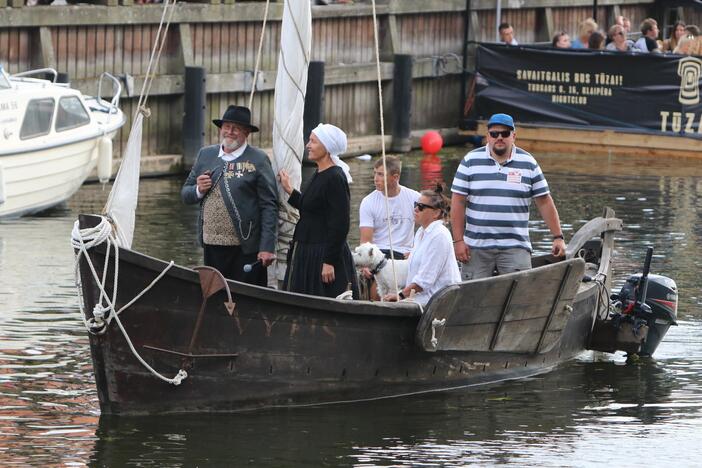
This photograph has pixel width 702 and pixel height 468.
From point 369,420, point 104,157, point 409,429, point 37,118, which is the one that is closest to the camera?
point 409,429

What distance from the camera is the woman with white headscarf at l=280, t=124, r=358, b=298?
35.6 ft

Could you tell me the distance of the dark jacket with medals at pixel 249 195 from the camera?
1101 centimetres

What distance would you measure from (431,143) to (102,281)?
1724 centimetres

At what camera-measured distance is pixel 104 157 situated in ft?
65.9

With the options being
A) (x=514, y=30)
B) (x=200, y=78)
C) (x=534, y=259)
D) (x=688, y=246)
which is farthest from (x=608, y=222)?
(x=514, y=30)

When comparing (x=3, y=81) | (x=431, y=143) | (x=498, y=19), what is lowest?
(x=431, y=143)

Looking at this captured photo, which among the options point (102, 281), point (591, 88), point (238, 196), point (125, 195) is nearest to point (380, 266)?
point (238, 196)

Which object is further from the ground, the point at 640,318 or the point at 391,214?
the point at 391,214

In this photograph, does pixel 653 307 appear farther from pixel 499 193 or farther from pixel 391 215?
pixel 391 215

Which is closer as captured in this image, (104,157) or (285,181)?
(285,181)

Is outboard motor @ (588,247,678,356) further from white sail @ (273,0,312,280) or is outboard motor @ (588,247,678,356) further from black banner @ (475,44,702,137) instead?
black banner @ (475,44,702,137)

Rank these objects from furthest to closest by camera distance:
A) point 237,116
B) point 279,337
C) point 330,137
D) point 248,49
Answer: point 248,49 < point 237,116 < point 330,137 < point 279,337

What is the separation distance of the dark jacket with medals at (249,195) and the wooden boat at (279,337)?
2.95ft

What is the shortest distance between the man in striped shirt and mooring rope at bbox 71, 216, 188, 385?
2.65 meters
